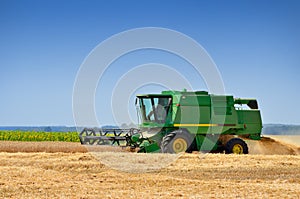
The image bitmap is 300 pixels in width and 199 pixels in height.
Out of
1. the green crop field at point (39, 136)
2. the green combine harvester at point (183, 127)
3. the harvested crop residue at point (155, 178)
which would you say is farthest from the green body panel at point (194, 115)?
the green crop field at point (39, 136)

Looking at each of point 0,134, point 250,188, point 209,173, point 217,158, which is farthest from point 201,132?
point 0,134

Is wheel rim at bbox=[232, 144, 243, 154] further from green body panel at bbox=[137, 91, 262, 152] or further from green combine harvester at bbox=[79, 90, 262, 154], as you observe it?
green body panel at bbox=[137, 91, 262, 152]

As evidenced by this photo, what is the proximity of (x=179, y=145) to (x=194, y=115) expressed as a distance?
4.79 feet

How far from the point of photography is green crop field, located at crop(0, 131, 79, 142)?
31.5 metres

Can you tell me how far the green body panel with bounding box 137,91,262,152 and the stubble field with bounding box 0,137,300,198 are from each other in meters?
2.13

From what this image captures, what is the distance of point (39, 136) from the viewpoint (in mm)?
31781

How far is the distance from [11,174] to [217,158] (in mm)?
7028

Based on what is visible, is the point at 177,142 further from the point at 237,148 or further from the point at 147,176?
the point at 147,176

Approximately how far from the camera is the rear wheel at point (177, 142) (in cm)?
1716

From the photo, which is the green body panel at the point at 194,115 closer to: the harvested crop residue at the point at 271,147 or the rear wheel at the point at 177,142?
the rear wheel at the point at 177,142

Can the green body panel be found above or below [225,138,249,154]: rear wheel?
above

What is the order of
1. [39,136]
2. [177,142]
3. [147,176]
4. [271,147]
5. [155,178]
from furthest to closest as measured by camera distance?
[39,136] → [271,147] → [177,142] → [147,176] → [155,178]

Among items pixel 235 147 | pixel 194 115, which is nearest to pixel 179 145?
pixel 194 115

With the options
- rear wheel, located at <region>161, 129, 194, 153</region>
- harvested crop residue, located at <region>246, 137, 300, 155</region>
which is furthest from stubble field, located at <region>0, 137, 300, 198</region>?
harvested crop residue, located at <region>246, 137, 300, 155</region>
